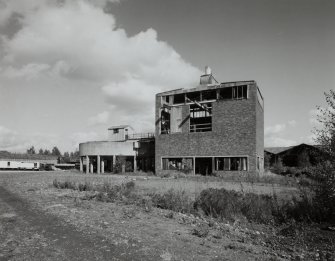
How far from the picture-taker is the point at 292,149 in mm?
44281

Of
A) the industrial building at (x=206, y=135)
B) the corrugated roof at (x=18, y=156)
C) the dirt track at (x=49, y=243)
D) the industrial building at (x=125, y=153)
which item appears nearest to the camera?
the dirt track at (x=49, y=243)

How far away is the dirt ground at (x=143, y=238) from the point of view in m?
5.63

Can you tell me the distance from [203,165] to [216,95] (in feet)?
24.1

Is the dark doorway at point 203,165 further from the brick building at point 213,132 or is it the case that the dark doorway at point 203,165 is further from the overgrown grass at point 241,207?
the overgrown grass at point 241,207

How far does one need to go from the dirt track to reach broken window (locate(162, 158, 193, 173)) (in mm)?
20630

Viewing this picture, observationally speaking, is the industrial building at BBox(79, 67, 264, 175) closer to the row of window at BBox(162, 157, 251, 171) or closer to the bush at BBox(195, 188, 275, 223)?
the row of window at BBox(162, 157, 251, 171)

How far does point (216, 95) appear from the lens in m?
28.8

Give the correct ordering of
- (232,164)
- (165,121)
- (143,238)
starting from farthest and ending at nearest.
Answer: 1. (165,121)
2. (232,164)
3. (143,238)

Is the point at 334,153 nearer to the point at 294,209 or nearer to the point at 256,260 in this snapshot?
the point at 294,209

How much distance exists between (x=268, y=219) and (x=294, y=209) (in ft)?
3.93

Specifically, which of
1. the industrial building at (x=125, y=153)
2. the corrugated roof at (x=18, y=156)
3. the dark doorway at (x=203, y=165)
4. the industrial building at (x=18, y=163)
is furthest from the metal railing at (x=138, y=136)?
the corrugated roof at (x=18, y=156)

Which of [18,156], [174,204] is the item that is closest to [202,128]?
[174,204]

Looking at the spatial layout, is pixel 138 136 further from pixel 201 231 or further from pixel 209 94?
pixel 201 231

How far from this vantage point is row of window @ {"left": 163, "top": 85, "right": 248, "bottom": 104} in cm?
2757
